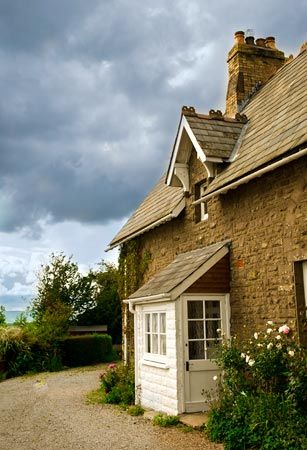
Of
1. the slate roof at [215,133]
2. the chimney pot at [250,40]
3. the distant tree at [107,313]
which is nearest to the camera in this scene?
the slate roof at [215,133]

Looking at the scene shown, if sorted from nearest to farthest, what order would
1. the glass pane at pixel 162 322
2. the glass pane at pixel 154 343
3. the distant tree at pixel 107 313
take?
the glass pane at pixel 162 322, the glass pane at pixel 154 343, the distant tree at pixel 107 313

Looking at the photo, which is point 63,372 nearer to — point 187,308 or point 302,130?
point 187,308

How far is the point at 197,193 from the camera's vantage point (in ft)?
41.4

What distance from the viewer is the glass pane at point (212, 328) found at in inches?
403

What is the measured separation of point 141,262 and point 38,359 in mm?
9517

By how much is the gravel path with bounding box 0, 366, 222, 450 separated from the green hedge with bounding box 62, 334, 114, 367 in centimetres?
912

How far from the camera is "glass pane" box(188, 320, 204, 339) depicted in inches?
399

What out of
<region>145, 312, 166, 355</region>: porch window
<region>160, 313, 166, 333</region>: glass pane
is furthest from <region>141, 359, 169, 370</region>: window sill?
<region>160, 313, 166, 333</region>: glass pane

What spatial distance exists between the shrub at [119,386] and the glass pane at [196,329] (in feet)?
10.3

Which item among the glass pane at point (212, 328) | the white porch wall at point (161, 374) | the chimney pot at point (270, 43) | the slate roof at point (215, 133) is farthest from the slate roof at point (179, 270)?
the chimney pot at point (270, 43)

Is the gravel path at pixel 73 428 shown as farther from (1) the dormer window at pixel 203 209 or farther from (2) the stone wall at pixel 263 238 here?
(1) the dormer window at pixel 203 209

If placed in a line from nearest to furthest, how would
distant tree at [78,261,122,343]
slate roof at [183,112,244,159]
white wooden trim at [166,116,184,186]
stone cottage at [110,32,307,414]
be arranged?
stone cottage at [110,32,307,414] < slate roof at [183,112,244,159] < white wooden trim at [166,116,184,186] < distant tree at [78,261,122,343]

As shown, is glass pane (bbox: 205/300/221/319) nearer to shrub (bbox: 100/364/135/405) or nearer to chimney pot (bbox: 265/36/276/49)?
shrub (bbox: 100/364/135/405)

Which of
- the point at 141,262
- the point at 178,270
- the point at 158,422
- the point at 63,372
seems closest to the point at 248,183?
the point at 178,270
